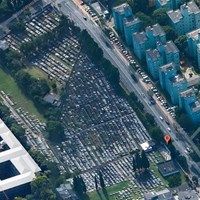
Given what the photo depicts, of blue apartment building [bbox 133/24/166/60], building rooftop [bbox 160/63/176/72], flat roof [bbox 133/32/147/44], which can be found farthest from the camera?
flat roof [bbox 133/32/147/44]

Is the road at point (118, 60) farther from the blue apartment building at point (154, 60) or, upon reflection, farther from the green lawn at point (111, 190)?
the green lawn at point (111, 190)

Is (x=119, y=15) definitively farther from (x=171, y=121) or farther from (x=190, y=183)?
(x=190, y=183)

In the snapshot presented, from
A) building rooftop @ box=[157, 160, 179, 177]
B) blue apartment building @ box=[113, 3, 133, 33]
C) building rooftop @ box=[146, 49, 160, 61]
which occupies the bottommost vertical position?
building rooftop @ box=[157, 160, 179, 177]

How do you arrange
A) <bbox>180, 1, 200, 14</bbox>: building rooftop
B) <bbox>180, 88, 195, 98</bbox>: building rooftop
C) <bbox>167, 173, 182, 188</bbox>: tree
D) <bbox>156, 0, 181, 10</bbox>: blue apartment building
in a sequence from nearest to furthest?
<bbox>167, 173, 182, 188</bbox>: tree, <bbox>180, 88, 195, 98</bbox>: building rooftop, <bbox>180, 1, 200, 14</bbox>: building rooftop, <bbox>156, 0, 181, 10</bbox>: blue apartment building

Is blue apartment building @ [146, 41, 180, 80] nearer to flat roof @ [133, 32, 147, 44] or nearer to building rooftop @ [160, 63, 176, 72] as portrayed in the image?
building rooftop @ [160, 63, 176, 72]

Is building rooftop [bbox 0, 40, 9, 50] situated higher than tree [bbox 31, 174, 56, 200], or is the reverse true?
building rooftop [bbox 0, 40, 9, 50]

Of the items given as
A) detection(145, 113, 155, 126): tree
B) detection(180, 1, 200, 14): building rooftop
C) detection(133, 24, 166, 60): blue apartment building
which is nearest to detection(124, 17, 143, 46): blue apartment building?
detection(133, 24, 166, 60): blue apartment building

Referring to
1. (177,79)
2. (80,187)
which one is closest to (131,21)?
(177,79)

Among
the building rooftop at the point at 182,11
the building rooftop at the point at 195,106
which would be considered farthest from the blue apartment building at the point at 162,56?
the building rooftop at the point at 195,106

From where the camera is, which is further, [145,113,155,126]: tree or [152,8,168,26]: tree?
[152,8,168,26]: tree
